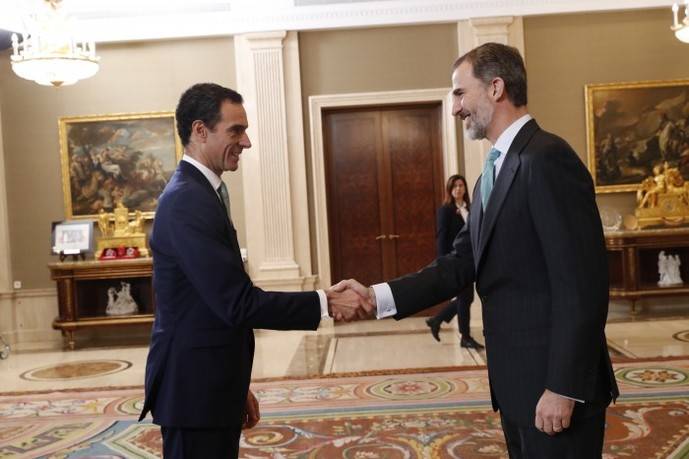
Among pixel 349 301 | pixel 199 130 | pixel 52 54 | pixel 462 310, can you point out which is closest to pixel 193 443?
pixel 349 301

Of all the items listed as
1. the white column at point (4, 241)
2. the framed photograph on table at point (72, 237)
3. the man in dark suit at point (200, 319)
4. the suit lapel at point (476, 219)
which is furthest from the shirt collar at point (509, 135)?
the white column at point (4, 241)

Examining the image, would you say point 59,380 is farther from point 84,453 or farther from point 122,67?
point 122,67

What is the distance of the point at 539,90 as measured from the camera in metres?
9.15

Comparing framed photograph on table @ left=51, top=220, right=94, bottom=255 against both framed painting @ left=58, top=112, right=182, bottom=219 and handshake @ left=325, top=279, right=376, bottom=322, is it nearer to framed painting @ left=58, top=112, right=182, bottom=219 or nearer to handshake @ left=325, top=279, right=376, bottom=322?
framed painting @ left=58, top=112, right=182, bottom=219

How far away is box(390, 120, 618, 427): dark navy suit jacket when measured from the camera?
193 centimetres

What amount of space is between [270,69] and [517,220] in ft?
24.3

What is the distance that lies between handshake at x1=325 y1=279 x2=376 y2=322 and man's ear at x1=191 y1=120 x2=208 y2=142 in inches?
28.2

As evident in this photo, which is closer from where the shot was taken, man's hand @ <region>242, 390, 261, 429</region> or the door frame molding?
man's hand @ <region>242, 390, 261, 429</region>

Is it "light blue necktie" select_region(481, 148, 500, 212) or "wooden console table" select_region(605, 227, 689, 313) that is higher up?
"light blue necktie" select_region(481, 148, 500, 212)

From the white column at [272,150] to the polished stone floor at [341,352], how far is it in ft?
3.04

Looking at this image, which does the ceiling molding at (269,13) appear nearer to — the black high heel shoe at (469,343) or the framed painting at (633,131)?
the framed painting at (633,131)

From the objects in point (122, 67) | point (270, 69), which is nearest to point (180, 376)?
point (270, 69)

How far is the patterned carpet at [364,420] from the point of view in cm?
424

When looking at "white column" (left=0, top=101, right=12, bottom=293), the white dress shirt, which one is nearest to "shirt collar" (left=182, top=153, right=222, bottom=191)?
the white dress shirt
